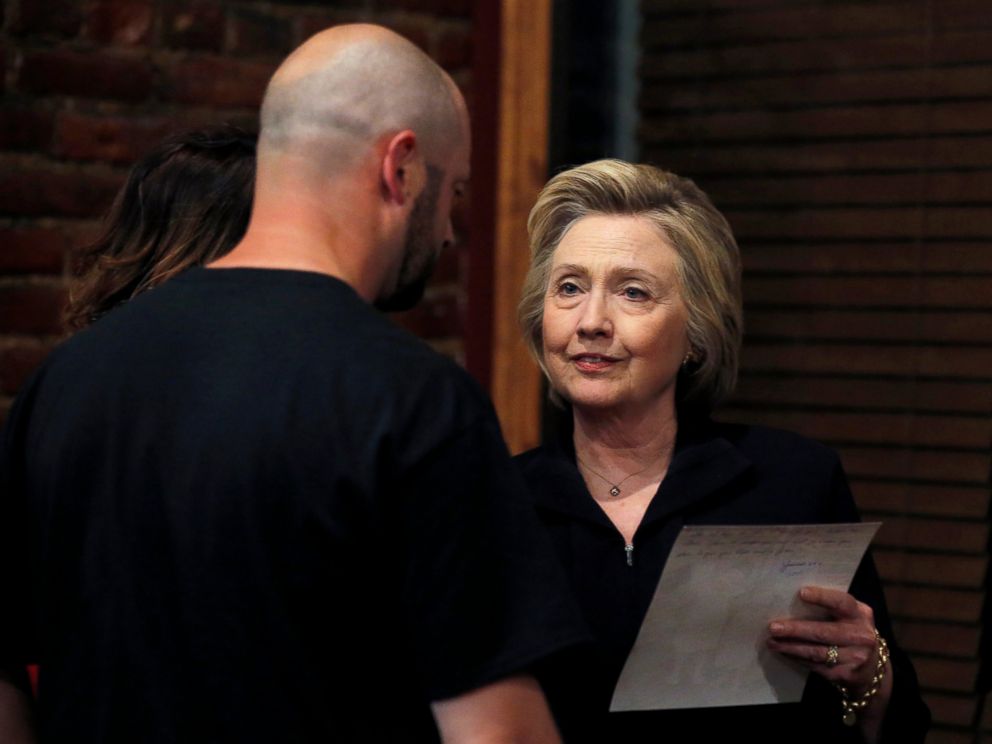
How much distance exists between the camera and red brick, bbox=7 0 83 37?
2850mm

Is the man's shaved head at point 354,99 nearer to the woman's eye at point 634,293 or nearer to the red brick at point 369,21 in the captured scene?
the woman's eye at point 634,293

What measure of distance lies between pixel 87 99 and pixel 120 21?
0.16m

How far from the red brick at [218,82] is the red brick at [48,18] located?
0.67 feet

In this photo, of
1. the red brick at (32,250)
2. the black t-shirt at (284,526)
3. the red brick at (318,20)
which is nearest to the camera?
the black t-shirt at (284,526)

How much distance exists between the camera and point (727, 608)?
68.6 inches

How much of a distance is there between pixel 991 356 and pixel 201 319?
6.23ft

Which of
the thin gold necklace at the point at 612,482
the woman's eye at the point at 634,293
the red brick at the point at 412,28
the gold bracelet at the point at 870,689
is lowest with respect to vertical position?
the gold bracelet at the point at 870,689

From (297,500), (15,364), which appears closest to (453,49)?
(15,364)

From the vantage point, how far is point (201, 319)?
4.33 ft

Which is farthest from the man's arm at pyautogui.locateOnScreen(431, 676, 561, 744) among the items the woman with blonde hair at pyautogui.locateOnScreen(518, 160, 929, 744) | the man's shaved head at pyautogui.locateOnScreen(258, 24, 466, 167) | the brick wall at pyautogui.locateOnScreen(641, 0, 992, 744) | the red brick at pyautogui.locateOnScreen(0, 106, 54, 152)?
the red brick at pyautogui.locateOnScreen(0, 106, 54, 152)

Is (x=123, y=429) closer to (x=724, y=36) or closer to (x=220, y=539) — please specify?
(x=220, y=539)

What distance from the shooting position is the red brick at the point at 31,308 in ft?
9.33

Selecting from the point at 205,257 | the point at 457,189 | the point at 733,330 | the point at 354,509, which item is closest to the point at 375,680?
the point at 354,509

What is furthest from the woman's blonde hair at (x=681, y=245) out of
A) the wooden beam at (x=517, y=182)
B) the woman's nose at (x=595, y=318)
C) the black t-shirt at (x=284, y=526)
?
the wooden beam at (x=517, y=182)
